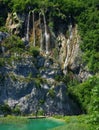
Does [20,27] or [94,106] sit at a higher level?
[20,27]

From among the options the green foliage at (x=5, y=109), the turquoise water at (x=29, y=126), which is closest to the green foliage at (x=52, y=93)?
the green foliage at (x=5, y=109)

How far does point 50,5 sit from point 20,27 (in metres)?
7.45

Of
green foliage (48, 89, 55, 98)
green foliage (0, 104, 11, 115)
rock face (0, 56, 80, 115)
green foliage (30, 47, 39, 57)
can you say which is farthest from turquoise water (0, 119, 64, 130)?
green foliage (30, 47, 39, 57)

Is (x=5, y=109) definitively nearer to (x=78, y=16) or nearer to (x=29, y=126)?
(x=29, y=126)

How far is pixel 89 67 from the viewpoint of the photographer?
7406 centimetres

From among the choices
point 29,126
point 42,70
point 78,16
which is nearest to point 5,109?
point 42,70

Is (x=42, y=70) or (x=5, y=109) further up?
(x=42, y=70)

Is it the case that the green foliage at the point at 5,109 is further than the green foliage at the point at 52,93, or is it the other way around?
the green foliage at the point at 52,93

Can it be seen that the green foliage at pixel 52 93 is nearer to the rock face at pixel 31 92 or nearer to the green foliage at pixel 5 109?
the rock face at pixel 31 92

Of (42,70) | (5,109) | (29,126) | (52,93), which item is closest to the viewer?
(29,126)

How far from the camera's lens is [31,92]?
65.4 meters

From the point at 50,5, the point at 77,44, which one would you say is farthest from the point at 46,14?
the point at 77,44

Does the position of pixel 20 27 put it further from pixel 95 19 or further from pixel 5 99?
pixel 5 99

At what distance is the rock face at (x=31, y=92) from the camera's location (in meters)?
64.6
